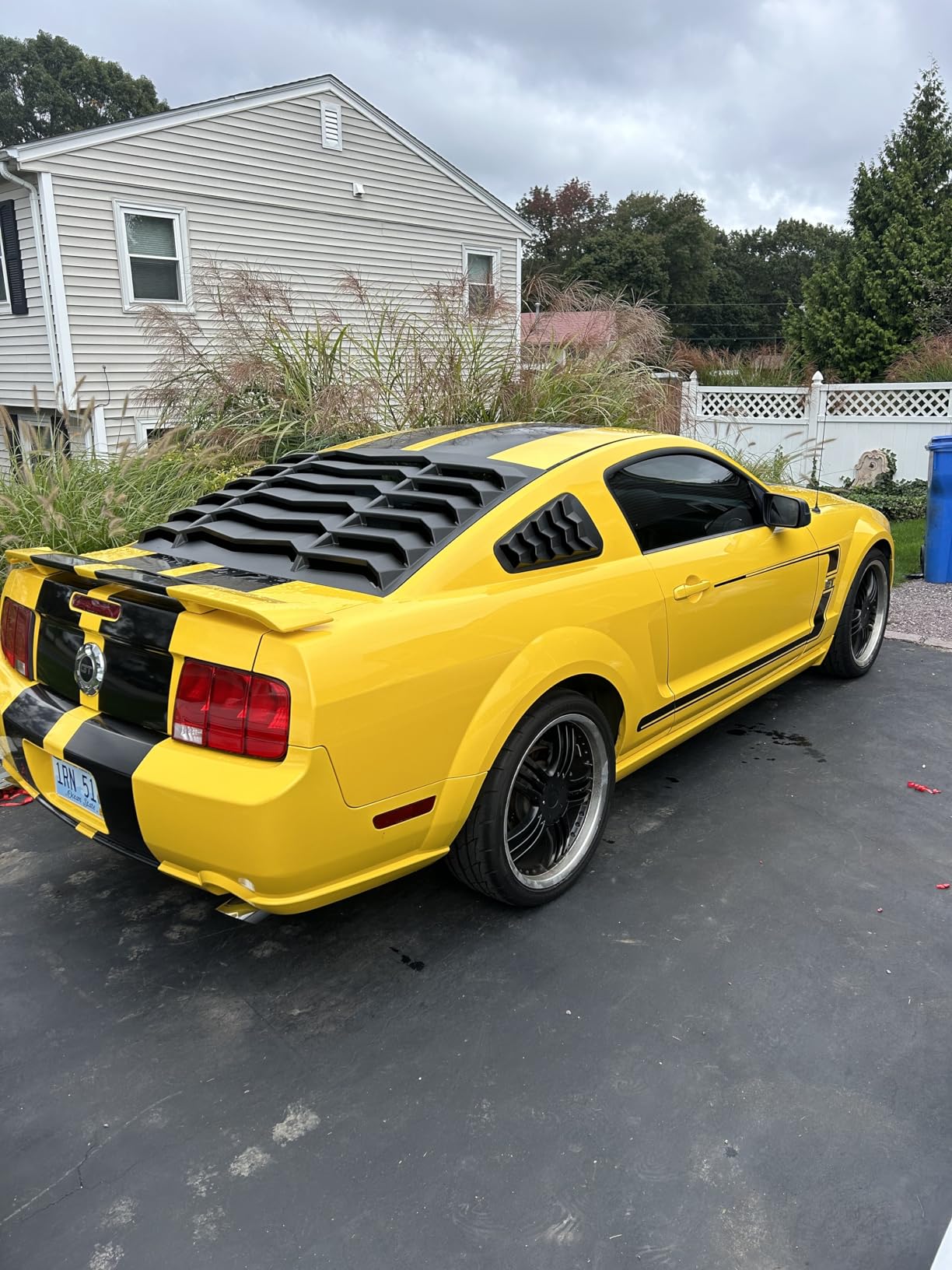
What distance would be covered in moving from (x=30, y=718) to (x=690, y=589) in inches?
95.5

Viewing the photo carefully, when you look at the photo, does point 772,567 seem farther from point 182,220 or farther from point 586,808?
point 182,220

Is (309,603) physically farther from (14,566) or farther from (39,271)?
(39,271)

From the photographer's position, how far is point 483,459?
337 centimetres

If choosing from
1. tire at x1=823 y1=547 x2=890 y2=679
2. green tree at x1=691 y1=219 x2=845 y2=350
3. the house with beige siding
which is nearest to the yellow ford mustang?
tire at x1=823 y1=547 x2=890 y2=679

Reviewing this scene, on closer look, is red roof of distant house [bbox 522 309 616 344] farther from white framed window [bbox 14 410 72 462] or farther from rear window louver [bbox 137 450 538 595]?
rear window louver [bbox 137 450 538 595]

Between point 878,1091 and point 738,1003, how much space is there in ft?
1.40

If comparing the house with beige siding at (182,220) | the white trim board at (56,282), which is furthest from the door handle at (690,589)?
the white trim board at (56,282)

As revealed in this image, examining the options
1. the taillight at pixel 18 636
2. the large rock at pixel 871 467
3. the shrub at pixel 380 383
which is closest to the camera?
the taillight at pixel 18 636

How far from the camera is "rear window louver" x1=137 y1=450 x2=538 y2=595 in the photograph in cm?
282

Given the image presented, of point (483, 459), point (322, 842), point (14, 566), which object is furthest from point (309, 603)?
point (14, 566)

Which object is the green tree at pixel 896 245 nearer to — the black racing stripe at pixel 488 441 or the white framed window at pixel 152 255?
the white framed window at pixel 152 255

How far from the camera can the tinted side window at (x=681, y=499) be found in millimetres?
3482

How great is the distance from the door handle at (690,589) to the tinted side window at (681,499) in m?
0.18

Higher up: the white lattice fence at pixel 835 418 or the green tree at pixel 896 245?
the green tree at pixel 896 245
